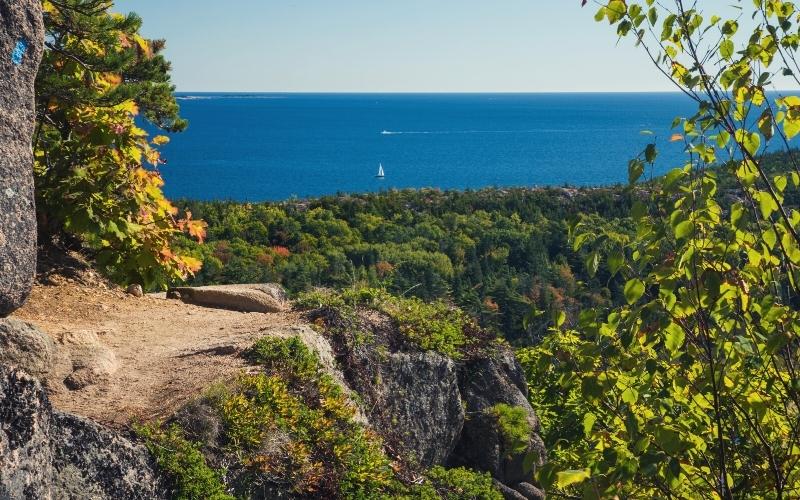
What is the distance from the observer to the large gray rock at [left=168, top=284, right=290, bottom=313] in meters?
9.44

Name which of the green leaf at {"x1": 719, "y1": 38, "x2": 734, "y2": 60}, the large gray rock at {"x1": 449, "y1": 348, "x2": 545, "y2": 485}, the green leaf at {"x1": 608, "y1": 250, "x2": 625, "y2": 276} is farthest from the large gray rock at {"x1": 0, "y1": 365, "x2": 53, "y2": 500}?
the large gray rock at {"x1": 449, "y1": 348, "x2": 545, "y2": 485}

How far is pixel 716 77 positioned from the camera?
146 inches

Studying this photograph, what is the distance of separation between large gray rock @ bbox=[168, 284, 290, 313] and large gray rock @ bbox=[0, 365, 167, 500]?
3.85 m

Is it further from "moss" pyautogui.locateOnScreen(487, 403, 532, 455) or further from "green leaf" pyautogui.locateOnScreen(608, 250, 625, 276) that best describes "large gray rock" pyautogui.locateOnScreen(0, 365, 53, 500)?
"moss" pyautogui.locateOnScreen(487, 403, 532, 455)

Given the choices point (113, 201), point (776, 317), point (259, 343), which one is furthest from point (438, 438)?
point (776, 317)

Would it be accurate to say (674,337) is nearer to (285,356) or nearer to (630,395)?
(630,395)

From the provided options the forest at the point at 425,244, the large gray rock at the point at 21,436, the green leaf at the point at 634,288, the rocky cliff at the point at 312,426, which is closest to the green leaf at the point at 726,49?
the green leaf at the point at 634,288

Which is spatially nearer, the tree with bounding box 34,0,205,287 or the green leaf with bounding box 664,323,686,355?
the green leaf with bounding box 664,323,686,355

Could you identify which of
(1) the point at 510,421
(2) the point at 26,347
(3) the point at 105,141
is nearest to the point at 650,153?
(2) the point at 26,347

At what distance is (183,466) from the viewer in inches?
225

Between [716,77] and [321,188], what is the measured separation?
106879 millimetres

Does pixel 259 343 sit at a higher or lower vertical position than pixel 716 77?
lower

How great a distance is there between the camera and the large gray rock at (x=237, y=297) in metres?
9.44

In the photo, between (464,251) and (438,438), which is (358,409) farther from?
(464,251)
